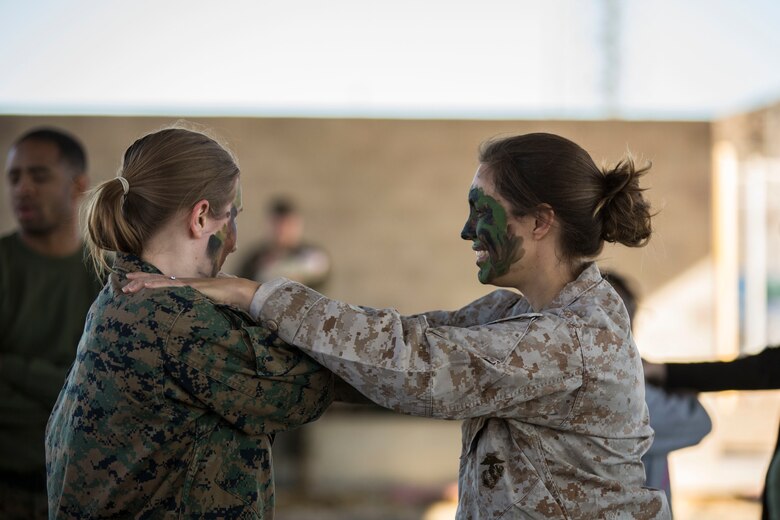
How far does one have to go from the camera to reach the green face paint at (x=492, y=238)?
2006mm

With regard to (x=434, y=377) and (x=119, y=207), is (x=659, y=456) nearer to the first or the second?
(x=434, y=377)

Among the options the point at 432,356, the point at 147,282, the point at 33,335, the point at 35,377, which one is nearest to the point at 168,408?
the point at 147,282

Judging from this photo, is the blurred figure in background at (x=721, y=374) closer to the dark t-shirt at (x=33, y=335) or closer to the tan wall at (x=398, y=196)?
the dark t-shirt at (x=33, y=335)

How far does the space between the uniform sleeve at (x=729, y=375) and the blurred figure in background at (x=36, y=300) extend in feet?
6.68

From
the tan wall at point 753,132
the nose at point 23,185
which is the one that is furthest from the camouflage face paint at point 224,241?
the tan wall at point 753,132

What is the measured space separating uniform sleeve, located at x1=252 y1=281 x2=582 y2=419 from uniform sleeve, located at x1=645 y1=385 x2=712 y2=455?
1125 mm

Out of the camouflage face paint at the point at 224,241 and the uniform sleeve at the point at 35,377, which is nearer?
the camouflage face paint at the point at 224,241

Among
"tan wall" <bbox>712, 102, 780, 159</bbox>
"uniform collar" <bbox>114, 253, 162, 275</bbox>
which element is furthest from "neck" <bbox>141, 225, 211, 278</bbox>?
"tan wall" <bbox>712, 102, 780, 159</bbox>

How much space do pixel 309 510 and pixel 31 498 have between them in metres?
3.70

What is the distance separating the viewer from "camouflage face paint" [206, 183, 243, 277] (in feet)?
6.55

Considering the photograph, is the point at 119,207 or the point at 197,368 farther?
the point at 119,207

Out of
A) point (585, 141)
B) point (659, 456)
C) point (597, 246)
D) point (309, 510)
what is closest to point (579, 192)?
point (597, 246)

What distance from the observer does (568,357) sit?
1798 mm

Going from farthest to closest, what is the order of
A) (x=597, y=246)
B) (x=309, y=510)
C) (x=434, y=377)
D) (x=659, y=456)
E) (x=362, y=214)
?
1. (x=362, y=214)
2. (x=309, y=510)
3. (x=659, y=456)
4. (x=597, y=246)
5. (x=434, y=377)
